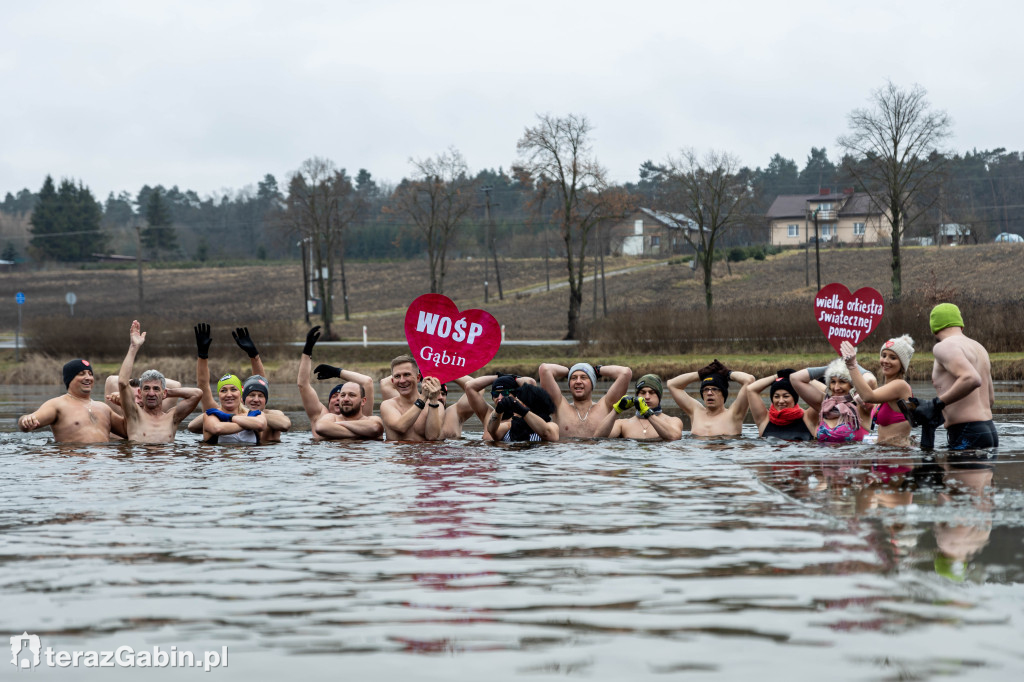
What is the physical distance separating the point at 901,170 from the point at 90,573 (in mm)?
50795

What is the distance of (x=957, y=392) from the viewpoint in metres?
9.72

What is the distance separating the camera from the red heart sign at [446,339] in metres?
12.5

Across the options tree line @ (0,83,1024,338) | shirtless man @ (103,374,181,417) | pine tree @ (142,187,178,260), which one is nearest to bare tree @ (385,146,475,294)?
tree line @ (0,83,1024,338)

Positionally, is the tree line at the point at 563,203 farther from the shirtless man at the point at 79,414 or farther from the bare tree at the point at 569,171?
the shirtless man at the point at 79,414

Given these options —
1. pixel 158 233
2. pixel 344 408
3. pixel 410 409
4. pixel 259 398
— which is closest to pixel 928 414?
pixel 410 409

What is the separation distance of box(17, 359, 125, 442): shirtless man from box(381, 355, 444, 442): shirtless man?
3302 mm

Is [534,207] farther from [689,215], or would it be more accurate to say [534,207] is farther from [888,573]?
[888,573]

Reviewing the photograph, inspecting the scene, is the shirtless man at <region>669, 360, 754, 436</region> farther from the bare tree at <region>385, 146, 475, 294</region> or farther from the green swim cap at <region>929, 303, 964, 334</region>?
the bare tree at <region>385, 146, 475, 294</region>

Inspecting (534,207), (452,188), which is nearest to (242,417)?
(534,207)

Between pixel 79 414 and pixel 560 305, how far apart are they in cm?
5940

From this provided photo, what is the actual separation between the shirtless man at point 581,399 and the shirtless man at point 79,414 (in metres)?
5.14

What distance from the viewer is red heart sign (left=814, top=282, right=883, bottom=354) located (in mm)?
14492

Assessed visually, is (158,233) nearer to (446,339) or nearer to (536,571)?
(446,339)

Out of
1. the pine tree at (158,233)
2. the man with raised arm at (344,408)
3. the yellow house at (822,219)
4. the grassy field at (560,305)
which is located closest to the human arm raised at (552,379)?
the man with raised arm at (344,408)
